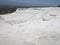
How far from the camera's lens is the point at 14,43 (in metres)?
0.89

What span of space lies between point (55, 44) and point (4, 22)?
2.63 feet

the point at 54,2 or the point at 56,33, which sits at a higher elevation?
the point at 54,2

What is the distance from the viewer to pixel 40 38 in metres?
0.97

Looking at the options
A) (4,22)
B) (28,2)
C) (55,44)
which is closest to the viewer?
(55,44)

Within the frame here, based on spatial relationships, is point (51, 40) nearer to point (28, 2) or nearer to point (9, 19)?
point (9, 19)

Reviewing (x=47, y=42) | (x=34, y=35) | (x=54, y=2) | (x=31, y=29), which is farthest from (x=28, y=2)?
(x=47, y=42)

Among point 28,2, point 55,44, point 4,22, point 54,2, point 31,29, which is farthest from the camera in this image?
point 54,2

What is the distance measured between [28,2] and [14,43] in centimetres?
142

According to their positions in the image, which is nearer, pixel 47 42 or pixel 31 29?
pixel 47 42

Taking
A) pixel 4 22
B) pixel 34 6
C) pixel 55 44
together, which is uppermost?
pixel 34 6

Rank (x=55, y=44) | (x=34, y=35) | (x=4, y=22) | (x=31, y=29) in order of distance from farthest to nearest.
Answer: (x=4, y=22) → (x=31, y=29) → (x=34, y=35) → (x=55, y=44)

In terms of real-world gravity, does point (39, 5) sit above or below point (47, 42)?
above

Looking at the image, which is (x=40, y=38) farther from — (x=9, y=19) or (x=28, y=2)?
(x=28, y=2)

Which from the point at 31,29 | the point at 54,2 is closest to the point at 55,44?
the point at 31,29
